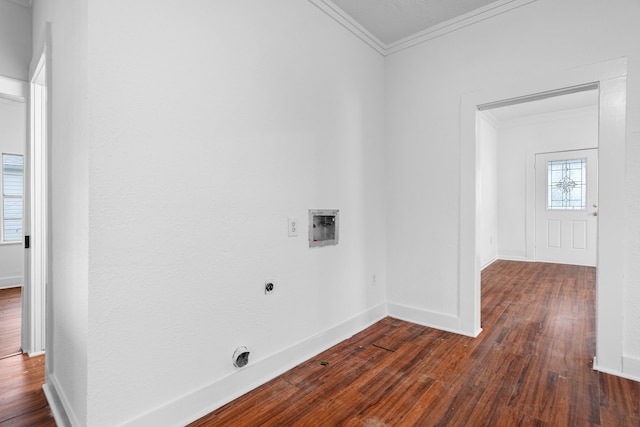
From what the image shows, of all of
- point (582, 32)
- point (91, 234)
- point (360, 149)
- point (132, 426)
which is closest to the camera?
point (91, 234)

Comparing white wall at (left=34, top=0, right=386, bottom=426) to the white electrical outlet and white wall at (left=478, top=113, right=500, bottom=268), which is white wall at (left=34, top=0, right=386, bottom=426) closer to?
the white electrical outlet

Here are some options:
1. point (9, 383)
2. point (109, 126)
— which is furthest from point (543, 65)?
point (9, 383)

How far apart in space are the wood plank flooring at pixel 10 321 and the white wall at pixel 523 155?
7.33 m

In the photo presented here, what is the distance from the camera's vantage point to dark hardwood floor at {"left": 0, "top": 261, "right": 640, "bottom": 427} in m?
1.67

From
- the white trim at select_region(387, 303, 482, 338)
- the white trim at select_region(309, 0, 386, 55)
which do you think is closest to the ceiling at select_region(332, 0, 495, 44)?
the white trim at select_region(309, 0, 386, 55)

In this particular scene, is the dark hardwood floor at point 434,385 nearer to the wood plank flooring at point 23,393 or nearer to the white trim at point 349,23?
the wood plank flooring at point 23,393

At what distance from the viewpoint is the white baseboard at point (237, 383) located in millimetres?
1551

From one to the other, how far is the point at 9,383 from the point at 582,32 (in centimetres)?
455

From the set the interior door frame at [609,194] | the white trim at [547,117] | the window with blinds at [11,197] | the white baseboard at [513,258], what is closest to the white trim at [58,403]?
the interior door frame at [609,194]

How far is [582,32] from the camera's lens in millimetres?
2184

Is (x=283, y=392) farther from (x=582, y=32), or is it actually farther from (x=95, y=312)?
(x=582, y=32)

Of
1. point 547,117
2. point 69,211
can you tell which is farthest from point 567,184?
point 69,211

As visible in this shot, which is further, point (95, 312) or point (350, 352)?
point (350, 352)

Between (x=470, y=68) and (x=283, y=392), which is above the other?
(x=470, y=68)
